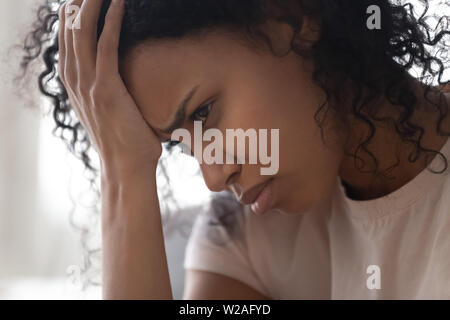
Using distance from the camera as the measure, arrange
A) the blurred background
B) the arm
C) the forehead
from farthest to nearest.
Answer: the blurred background, the arm, the forehead

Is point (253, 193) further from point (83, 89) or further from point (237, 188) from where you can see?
point (83, 89)

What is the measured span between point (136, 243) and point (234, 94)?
28 cm

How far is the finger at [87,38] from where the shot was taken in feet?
2.46

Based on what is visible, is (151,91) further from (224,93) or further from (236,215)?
(236,215)

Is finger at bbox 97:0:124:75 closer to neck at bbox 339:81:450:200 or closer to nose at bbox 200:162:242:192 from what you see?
nose at bbox 200:162:242:192

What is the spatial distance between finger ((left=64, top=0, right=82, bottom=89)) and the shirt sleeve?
0.44 meters

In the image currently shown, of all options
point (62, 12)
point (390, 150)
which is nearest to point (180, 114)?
point (62, 12)

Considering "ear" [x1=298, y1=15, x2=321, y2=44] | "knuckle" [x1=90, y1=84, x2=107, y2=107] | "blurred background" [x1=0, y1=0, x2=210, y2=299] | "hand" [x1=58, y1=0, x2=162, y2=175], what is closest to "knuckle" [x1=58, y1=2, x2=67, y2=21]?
"hand" [x1=58, y1=0, x2=162, y2=175]

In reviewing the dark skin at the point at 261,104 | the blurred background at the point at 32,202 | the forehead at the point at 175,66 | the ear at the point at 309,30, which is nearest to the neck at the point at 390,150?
the dark skin at the point at 261,104

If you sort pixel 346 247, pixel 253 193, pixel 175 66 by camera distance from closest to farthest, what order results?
1. pixel 175 66
2. pixel 253 193
3. pixel 346 247

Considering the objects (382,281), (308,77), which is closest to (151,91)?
(308,77)

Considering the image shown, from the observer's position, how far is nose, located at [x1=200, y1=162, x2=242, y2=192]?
0.78 meters

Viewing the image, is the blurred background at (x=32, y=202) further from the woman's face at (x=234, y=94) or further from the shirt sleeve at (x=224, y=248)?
the woman's face at (x=234, y=94)

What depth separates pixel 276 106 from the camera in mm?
748
